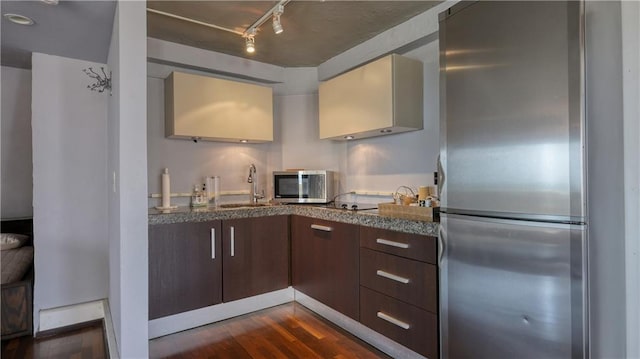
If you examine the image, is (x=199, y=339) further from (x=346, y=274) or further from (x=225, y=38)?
(x=225, y=38)

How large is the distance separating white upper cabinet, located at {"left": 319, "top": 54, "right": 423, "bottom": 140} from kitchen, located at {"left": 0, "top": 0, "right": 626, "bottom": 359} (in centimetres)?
12

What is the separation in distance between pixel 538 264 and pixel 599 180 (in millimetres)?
450

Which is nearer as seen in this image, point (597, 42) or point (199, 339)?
point (597, 42)

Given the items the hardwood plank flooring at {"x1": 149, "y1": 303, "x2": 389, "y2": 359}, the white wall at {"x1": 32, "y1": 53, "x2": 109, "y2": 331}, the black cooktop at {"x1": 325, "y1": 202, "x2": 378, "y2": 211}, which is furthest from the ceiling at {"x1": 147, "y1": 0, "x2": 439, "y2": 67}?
the hardwood plank flooring at {"x1": 149, "y1": 303, "x2": 389, "y2": 359}

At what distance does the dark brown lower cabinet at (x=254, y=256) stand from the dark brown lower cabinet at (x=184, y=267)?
0.26ft

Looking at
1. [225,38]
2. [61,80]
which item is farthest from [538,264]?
[61,80]

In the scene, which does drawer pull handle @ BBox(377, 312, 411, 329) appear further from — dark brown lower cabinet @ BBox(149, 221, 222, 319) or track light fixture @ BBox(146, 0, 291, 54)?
track light fixture @ BBox(146, 0, 291, 54)

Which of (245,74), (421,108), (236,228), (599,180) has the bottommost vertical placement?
(236,228)

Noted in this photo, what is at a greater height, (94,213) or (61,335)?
(94,213)

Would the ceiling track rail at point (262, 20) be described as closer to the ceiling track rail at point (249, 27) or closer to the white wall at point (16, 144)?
the ceiling track rail at point (249, 27)

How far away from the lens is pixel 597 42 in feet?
4.46

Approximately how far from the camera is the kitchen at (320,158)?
5.61ft

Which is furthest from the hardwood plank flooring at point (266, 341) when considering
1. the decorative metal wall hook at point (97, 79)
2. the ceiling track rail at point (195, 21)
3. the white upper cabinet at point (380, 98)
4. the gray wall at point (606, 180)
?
the ceiling track rail at point (195, 21)

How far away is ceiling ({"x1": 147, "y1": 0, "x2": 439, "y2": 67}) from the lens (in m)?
2.22
